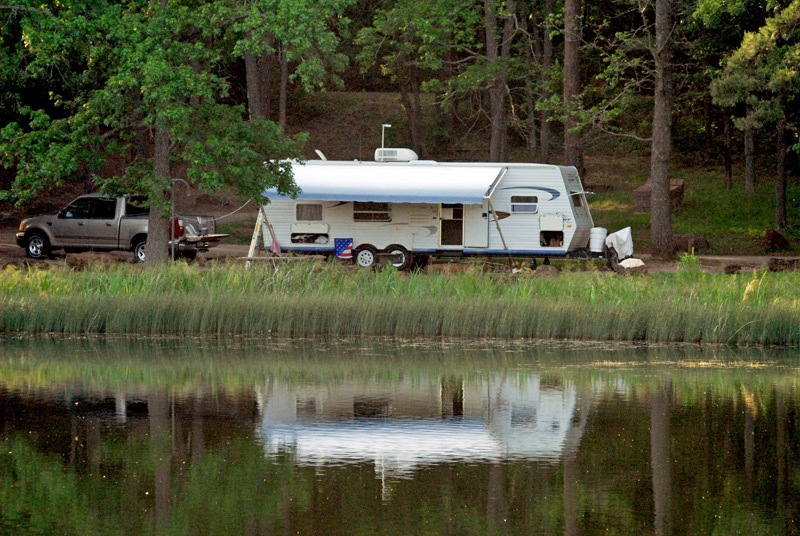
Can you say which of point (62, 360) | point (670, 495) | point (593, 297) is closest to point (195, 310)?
point (62, 360)

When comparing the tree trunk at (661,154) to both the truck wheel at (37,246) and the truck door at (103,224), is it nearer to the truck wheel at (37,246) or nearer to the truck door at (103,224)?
the truck door at (103,224)

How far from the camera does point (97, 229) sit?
94.9 ft

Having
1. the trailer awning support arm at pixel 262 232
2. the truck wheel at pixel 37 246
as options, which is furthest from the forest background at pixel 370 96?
the truck wheel at pixel 37 246

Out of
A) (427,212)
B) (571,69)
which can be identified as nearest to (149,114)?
(427,212)

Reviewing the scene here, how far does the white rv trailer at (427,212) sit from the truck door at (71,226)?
4666mm

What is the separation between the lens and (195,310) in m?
17.3

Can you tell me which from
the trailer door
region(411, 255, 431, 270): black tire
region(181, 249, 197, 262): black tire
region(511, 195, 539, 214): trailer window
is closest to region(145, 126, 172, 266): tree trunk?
region(181, 249, 197, 262): black tire

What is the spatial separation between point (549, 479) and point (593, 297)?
967 centimetres

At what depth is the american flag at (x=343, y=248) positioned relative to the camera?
28.2 meters

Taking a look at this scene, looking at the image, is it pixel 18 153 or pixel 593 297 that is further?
pixel 18 153

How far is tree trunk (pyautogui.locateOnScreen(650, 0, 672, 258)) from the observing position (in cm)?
3027

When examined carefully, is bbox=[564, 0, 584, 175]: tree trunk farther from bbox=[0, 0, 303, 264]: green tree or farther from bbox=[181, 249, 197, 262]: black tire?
bbox=[0, 0, 303, 264]: green tree

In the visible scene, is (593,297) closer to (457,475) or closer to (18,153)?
(457,475)

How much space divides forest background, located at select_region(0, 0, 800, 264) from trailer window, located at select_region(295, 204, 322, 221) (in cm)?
185
